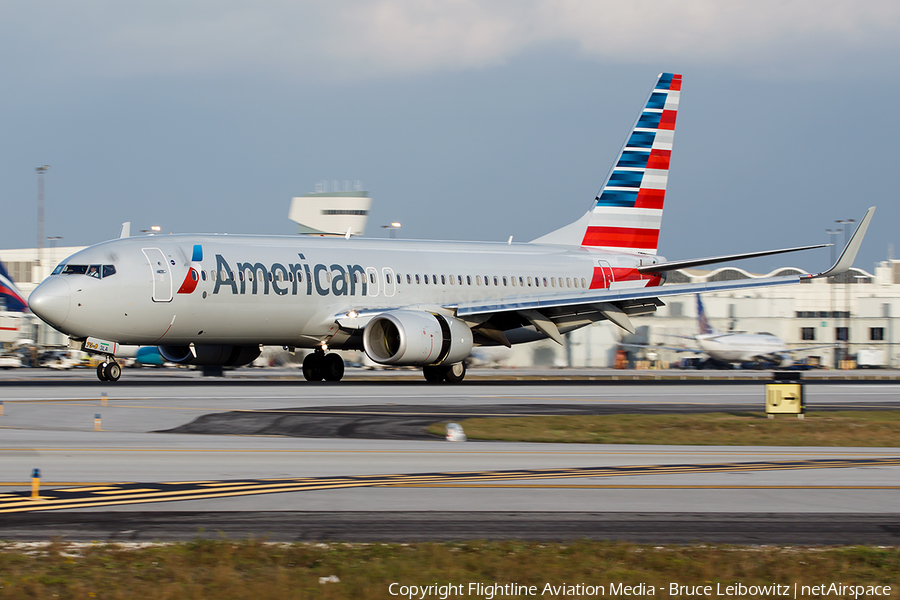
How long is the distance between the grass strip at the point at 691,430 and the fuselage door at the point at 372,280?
541 inches

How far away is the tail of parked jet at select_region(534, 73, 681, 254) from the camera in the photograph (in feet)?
144

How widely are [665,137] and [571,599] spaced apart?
129 feet

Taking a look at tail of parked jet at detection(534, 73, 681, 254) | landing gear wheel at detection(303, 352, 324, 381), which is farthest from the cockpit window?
tail of parked jet at detection(534, 73, 681, 254)

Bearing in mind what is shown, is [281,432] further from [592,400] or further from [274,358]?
[274,358]

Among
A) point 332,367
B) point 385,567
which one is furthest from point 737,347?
point 385,567

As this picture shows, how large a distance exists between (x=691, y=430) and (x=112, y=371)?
59.6 feet

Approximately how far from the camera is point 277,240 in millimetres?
34719

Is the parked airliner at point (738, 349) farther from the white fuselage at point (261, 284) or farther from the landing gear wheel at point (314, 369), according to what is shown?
the landing gear wheel at point (314, 369)

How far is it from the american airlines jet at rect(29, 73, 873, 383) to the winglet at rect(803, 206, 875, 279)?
0.21ft

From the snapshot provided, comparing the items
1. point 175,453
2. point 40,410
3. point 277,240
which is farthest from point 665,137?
point 175,453

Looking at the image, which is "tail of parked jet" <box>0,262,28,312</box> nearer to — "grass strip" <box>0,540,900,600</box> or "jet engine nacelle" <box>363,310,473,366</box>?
"jet engine nacelle" <box>363,310,473,366</box>

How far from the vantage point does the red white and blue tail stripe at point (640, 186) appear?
44.1 metres

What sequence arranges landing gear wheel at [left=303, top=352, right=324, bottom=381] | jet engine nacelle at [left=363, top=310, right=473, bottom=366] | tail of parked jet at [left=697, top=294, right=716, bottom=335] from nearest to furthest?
jet engine nacelle at [left=363, top=310, right=473, bottom=366] → landing gear wheel at [left=303, top=352, right=324, bottom=381] → tail of parked jet at [left=697, top=294, right=716, bottom=335]

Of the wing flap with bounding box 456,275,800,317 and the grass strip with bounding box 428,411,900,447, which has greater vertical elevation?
the wing flap with bounding box 456,275,800,317
